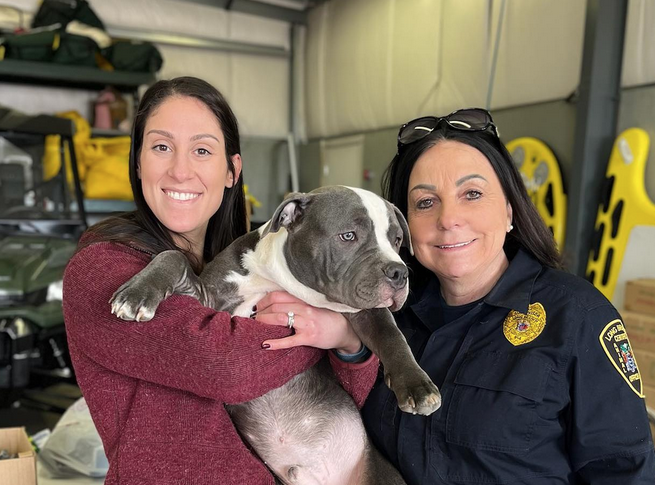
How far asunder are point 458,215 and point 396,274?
0.26 metres

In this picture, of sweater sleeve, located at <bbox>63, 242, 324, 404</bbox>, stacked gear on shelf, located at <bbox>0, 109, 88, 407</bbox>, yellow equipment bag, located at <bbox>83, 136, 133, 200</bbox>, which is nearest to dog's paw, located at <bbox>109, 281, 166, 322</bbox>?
sweater sleeve, located at <bbox>63, 242, 324, 404</bbox>

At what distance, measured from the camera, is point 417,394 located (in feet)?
4.99

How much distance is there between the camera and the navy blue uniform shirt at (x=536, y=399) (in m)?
1.46

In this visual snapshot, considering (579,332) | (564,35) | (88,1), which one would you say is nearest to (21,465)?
(579,332)

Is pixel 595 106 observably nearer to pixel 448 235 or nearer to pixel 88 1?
pixel 448 235

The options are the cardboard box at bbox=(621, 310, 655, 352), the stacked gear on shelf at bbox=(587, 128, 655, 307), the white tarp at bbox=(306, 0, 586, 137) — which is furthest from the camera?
the white tarp at bbox=(306, 0, 586, 137)

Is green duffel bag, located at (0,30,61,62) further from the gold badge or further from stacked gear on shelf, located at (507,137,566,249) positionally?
the gold badge

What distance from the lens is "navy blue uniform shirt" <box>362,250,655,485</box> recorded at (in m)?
1.46

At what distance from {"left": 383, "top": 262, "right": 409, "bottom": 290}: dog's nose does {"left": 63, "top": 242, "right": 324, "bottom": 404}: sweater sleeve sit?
339mm

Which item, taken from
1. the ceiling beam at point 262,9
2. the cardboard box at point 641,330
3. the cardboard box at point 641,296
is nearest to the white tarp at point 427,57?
the ceiling beam at point 262,9

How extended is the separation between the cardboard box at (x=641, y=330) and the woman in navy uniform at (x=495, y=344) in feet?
5.86

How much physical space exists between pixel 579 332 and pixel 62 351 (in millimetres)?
3314

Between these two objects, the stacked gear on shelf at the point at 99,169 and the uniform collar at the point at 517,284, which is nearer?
the uniform collar at the point at 517,284

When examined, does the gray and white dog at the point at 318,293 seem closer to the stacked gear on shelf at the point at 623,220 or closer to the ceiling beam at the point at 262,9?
the stacked gear on shelf at the point at 623,220
